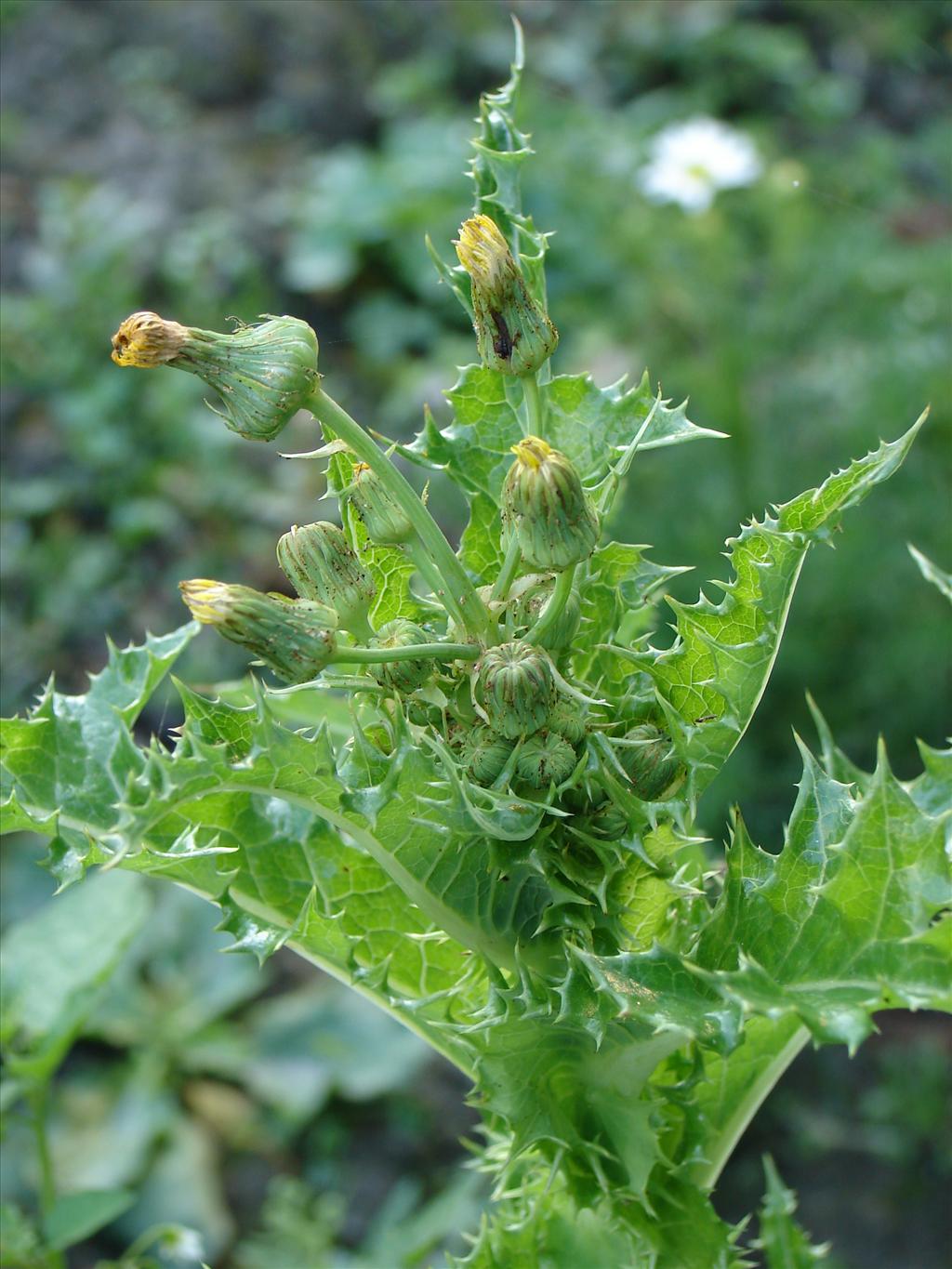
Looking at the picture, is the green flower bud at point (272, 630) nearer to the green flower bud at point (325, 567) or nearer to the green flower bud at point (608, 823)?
the green flower bud at point (325, 567)

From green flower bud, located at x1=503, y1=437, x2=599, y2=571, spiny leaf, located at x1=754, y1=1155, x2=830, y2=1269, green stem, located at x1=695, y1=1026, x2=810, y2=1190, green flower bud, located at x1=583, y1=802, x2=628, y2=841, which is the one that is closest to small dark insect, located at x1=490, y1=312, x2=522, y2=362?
green flower bud, located at x1=503, y1=437, x2=599, y2=571

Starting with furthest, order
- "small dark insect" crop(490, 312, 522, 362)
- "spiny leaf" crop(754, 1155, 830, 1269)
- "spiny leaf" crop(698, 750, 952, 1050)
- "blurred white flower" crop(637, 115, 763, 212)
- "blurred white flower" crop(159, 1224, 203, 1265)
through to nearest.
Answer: "blurred white flower" crop(637, 115, 763, 212), "blurred white flower" crop(159, 1224, 203, 1265), "spiny leaf" crop(754, 1155, 830, 1269), "small dark insect" crop(490, 312, 522, 362), "spiny leaf" crop(698, 750, 952, 1050)

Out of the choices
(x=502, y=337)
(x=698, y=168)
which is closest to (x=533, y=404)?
(x=502, y=337)

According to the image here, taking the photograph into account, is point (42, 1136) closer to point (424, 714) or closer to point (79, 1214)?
point (79, 1214)

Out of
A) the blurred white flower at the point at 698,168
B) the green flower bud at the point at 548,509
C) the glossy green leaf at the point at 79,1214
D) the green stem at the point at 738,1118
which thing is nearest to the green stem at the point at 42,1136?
the glossy green leaf at the point at 79,1214

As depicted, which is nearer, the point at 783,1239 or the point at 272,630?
the point at 272,630

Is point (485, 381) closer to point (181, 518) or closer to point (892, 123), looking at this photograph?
point (181, 518)

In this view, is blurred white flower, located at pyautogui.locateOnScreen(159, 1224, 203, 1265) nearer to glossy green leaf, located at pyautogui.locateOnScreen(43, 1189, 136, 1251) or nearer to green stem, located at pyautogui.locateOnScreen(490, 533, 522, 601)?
glossy green leaf, located at pyautogui.locateOnScreen(43, 1189, 136, 1251)
